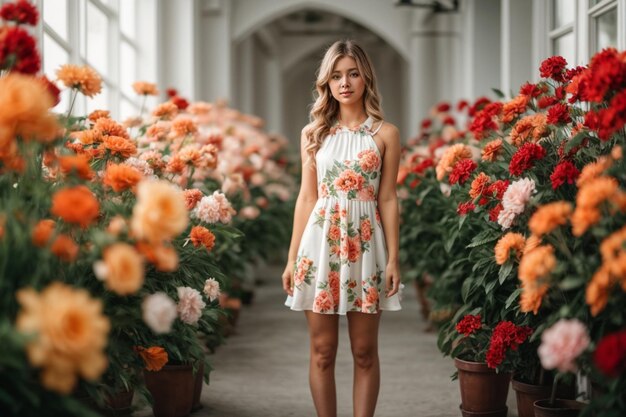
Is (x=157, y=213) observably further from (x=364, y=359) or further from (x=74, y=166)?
(x=364, y=359)

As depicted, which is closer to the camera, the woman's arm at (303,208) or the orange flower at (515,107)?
the woman's arm at (303,208)

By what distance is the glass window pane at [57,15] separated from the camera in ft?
13.9

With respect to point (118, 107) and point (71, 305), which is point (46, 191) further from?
point (118, 107)

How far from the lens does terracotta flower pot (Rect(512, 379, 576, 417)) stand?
311 cm

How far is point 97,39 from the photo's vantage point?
5.55m

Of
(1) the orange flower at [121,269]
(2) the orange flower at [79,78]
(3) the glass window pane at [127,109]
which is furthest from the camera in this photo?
(3) the glass window pane at [127,109]

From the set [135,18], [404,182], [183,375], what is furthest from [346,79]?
[135,18]

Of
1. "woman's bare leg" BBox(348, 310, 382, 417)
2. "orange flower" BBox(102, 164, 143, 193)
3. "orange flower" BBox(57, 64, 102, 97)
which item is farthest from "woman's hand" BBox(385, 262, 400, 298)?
"orange flower" BBox(57, 64, 102, 97)

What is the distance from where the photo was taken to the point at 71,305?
1434 millimetres

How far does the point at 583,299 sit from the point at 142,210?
127cm

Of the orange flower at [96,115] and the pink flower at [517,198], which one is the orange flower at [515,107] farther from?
the orange flower at [96,115]

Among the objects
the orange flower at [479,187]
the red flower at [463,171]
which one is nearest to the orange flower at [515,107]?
the red flower at [463,171]

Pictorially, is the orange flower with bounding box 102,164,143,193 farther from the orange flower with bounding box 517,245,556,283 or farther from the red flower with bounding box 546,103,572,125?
the red flower with bounding box 546,103,572,125

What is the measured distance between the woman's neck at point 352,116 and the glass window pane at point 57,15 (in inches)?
80.7
